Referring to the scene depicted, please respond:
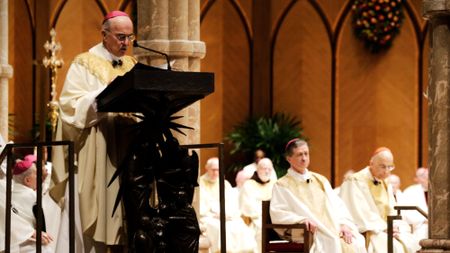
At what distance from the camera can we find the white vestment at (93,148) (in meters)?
6.45

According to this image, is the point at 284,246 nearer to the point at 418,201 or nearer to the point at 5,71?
the point at 5,71

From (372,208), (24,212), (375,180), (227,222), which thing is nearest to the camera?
(24,212)

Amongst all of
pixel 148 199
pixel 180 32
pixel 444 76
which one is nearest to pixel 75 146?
pixel 148 199

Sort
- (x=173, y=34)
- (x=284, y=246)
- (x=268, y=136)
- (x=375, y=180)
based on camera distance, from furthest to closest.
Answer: (x=268, y=136), (x=375, y=180), (x=284, y=246), (x=173, y=34)

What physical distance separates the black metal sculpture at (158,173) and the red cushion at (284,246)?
138 inches

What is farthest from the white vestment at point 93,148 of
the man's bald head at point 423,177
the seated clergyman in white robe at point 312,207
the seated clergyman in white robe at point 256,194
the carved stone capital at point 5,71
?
the man's bald head at point 423,177

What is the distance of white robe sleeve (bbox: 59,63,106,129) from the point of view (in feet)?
20.7

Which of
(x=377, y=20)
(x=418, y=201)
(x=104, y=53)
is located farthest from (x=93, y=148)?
(x=377, y=20)

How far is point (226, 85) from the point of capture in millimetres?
15812

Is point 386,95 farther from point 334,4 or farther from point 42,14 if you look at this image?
point 42,14

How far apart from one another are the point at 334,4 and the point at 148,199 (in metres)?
9.88

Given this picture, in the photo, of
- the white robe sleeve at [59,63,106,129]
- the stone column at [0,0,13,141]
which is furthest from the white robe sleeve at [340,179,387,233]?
the white robe sleeve at [59,63,106,129]

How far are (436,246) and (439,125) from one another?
945 millimetres

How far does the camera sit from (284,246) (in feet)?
31.9
